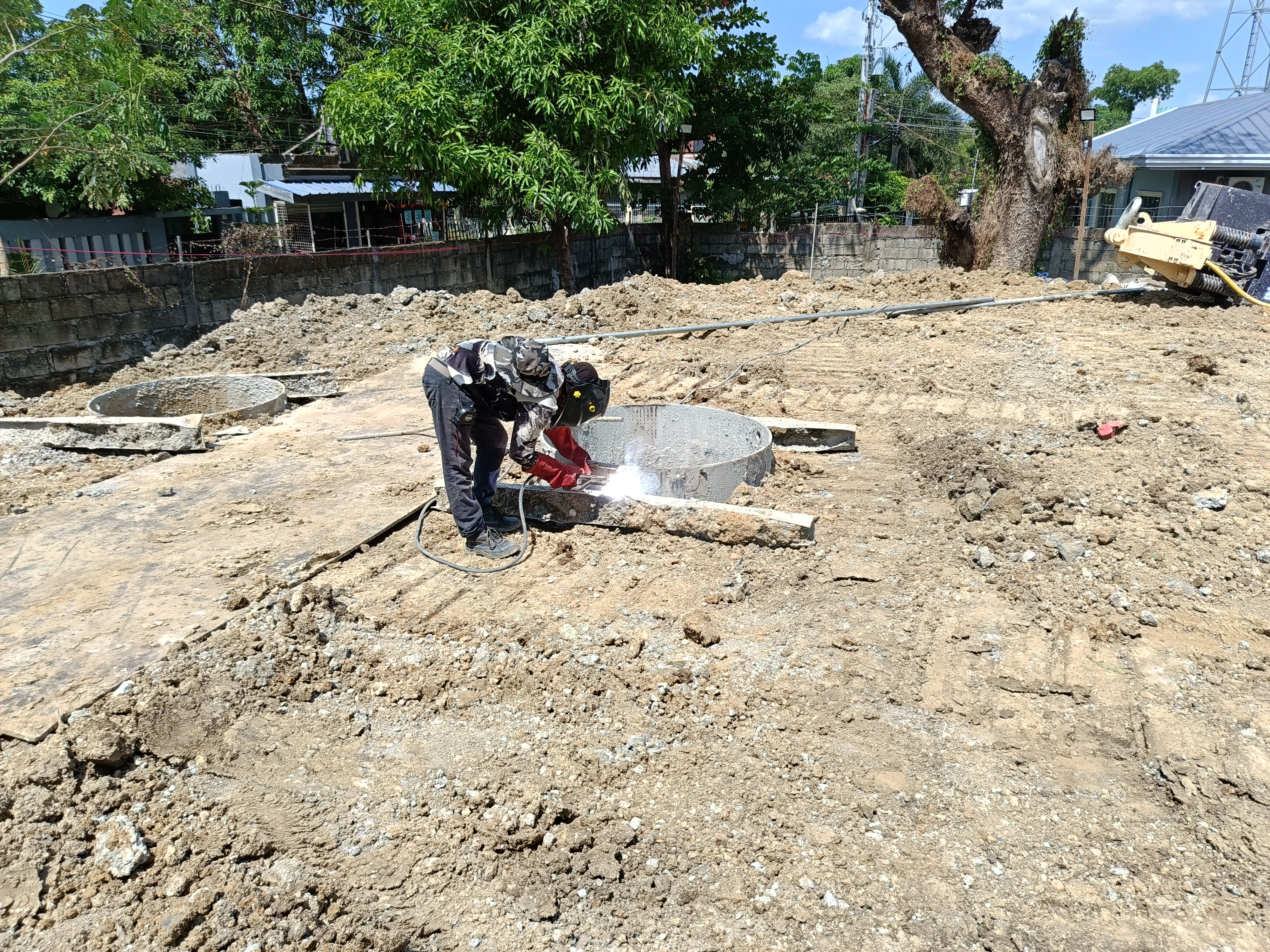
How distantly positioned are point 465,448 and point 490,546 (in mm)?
594

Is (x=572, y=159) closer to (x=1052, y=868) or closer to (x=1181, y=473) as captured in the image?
(x=1181, y=473)

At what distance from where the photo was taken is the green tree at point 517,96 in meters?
11.7

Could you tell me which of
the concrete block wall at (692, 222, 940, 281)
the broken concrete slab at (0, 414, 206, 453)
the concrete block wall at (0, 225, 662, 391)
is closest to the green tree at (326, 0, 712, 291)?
the concrete block wall at (0, 225, 662, 391)

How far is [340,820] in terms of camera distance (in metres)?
2.95

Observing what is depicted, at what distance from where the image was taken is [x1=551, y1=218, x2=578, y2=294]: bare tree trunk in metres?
14.4

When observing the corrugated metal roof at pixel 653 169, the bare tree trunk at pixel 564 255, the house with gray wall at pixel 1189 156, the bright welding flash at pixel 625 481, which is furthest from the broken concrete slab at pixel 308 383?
the house with gray wall at pixel 1189 156

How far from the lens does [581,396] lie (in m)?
4.87

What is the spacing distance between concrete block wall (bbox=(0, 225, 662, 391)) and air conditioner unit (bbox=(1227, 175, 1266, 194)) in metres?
13.8

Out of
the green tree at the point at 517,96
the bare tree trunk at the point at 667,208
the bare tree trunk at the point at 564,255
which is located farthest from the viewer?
the bare tree trunk at the point at 667,208

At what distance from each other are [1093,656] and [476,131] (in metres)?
11.0

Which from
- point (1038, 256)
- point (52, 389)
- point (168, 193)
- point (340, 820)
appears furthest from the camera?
point (168, 193)

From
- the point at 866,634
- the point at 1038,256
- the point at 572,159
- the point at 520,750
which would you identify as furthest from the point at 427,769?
the point at 1038,256

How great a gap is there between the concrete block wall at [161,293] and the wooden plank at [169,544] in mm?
2935

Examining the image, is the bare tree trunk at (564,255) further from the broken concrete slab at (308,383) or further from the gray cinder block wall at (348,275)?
the broken concrete slab at (308,383)
